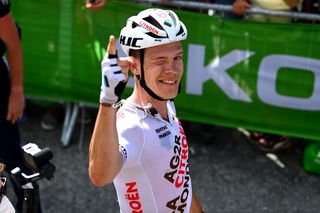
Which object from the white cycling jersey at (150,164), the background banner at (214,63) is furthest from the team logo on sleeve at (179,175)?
the background banner at (214,63)

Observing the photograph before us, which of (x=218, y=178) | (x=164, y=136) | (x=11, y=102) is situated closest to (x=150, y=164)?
(x=164, y=136)

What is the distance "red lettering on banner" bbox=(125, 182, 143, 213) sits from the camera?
9.81 ft

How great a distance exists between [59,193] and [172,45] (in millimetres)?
2913

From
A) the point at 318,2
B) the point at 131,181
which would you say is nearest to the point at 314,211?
the point at 318,2

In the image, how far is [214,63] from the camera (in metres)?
5.83

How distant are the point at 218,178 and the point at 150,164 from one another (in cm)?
283

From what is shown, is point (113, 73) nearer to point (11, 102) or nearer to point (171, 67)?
point (171, 67)

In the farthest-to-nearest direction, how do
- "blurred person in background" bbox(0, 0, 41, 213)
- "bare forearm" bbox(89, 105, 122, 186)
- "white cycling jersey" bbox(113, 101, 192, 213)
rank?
"blurred person in background" bbox(0, 0, 41, 213)
"white cycling jersey" bbox(113, 101, 192, 213)
"bare forearm" bbox(89, 105, 122, 186)

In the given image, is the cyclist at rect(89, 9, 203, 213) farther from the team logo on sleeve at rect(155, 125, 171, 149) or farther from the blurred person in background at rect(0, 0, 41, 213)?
the blurred person in background at rect(0, 0, 41, 213)

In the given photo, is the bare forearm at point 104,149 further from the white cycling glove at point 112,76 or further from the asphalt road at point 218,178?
the asphalt road at point 218,178

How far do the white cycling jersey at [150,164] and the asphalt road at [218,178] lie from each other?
213cm

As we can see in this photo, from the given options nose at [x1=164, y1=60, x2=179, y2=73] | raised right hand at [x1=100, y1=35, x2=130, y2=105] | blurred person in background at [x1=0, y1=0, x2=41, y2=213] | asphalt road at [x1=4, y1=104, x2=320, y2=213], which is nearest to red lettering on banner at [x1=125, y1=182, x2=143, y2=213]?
nose at [x1=164, y1=60, x2=179, y2=73]

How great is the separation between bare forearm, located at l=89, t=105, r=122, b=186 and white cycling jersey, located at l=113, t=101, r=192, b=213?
0.17 metres

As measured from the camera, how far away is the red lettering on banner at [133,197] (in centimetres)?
299
